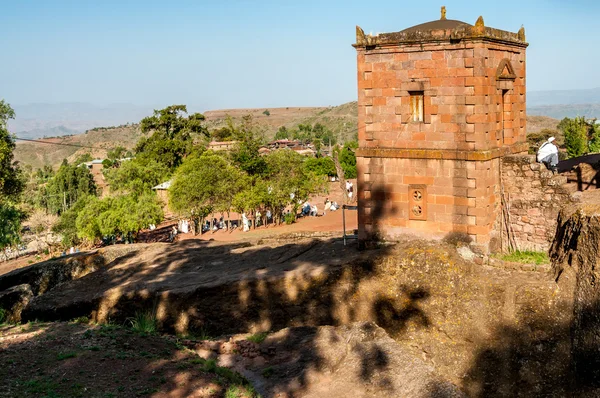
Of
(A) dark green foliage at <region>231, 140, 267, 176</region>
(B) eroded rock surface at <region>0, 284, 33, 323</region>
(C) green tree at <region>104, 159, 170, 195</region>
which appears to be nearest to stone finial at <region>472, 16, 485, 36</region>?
(B) eroded rock surface at <region>0, 284, 33, 323</region>

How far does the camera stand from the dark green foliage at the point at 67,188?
58344 millimetres

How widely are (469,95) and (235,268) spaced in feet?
20.0

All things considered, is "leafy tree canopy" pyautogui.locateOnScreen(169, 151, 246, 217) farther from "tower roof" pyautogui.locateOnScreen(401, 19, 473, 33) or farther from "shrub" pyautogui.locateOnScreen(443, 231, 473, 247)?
"shrub" pyautogui.locateOnScreen(443, 231, 473, 247)

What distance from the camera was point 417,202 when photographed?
1309 cm

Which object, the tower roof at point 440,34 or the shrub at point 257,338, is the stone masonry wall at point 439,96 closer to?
the tower roof at point 440,34

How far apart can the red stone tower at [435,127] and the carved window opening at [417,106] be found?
0.02 metres

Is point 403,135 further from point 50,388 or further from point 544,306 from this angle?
point 50,388

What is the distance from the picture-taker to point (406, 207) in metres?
13.2

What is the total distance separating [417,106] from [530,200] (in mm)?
3119

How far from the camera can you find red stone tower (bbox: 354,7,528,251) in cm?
1243

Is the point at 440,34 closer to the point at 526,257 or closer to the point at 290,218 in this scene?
the point at 526,257

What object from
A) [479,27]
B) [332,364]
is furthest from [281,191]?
[332,364]

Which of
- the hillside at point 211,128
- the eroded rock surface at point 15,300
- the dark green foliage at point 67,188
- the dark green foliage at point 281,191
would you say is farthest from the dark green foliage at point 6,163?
the hillside at point 211,128

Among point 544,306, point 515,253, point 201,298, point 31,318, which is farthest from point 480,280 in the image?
point 31,318
